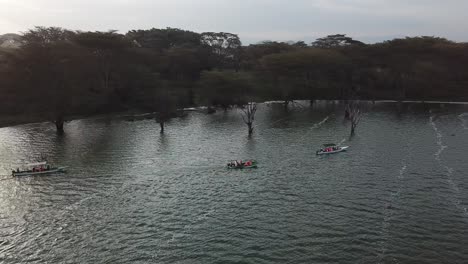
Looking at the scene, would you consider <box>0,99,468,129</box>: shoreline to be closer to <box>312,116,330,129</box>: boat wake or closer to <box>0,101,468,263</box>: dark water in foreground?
<box>0,101,468,263</box>: dark water in foreground

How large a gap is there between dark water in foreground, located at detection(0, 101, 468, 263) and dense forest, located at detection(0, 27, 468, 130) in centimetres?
2029

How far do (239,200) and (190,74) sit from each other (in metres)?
140

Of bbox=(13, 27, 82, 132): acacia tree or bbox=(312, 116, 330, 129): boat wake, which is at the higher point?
bbox=(13, 27, 82, 132): acacia tree

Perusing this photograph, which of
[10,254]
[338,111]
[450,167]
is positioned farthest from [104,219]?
[338,111]

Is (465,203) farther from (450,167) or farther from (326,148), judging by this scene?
(326,148)

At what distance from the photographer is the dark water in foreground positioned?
130 feet

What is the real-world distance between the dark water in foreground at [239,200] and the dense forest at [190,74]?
799 inches

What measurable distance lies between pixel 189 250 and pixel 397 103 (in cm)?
13699

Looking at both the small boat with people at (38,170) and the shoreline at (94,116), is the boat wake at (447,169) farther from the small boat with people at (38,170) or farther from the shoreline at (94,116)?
the shoreline at (94,116)

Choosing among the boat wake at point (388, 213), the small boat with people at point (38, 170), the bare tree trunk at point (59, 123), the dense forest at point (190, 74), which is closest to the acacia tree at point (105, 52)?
the dense forest at point (190, 74)

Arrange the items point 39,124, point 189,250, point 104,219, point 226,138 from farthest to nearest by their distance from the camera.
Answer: point 39,124, point 226,138, point 104,219, point 189,250

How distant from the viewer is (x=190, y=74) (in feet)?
611

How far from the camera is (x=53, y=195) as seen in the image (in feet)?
185

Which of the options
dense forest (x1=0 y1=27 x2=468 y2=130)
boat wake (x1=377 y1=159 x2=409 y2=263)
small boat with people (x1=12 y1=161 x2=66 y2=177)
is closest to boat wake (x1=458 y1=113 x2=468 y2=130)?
dense forest (x1=0 y1=27 x2=468 y2=130)
